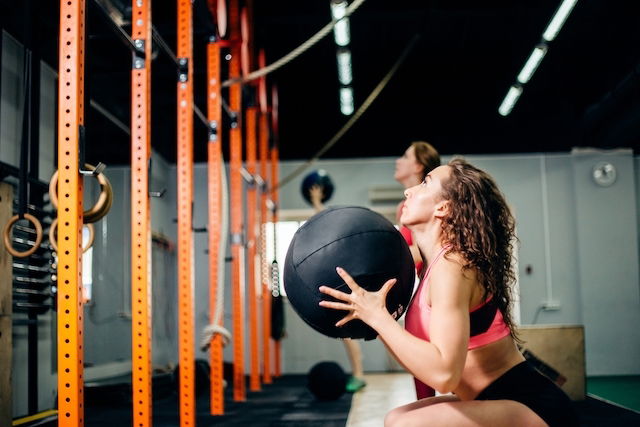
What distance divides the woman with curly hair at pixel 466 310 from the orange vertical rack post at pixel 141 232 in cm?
149

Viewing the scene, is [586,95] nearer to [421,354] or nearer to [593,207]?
[593,207]

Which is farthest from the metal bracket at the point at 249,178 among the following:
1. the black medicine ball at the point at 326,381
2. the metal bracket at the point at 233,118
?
the black medicine ball at the point at 326,381

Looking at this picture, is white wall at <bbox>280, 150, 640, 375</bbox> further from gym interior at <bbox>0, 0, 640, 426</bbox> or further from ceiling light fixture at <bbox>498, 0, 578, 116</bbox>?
ceiling light fixture at <bbox>498, 0, 578, 116</bbox>

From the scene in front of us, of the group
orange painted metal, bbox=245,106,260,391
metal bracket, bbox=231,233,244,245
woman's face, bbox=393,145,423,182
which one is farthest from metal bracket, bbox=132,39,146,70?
orange painted metal, bbox=245,106,260,391

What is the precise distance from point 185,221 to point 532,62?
179 inches

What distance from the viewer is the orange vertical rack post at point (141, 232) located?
3.25 meters

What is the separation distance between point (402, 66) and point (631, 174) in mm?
3394

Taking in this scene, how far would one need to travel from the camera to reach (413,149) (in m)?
3.78

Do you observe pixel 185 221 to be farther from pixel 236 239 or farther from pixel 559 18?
pixel 559 18

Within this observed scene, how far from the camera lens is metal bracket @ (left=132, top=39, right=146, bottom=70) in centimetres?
331

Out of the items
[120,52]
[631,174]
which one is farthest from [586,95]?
[120,52]

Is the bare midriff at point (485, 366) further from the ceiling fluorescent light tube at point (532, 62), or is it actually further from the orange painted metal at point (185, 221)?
the ceiling fluorescent light tube at point (532, 62)

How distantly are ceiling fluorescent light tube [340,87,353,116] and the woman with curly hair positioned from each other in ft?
20.1

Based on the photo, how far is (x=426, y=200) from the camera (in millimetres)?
2131
